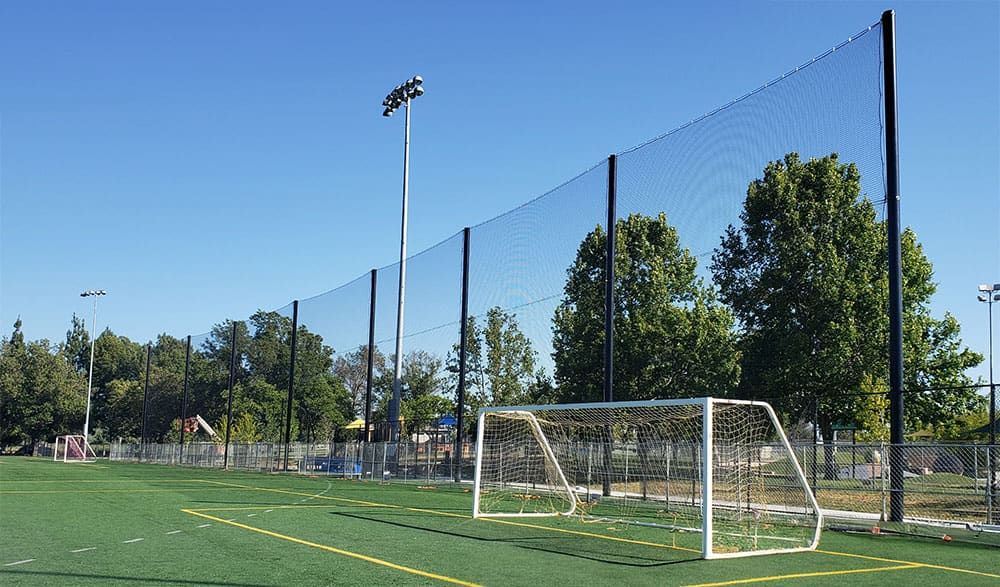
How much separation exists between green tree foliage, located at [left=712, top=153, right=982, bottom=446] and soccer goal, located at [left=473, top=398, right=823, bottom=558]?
7.26 m

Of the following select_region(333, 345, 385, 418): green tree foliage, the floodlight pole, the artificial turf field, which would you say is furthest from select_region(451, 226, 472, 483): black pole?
select_region(333, 345, 385, 418): green tree foliage

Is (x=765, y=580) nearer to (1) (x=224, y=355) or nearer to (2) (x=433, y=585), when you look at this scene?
(2) (x=433, y=585)

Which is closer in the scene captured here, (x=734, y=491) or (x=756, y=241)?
(x=734, y=491)

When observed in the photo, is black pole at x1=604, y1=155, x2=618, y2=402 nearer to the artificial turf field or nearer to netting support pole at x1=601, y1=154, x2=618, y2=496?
netting support pole at x1=601, y1=154, x2=618, y2=496

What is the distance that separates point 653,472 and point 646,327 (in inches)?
556

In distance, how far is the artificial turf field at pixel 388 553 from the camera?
9.31 meters

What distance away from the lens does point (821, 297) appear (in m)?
31.0

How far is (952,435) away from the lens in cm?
2630

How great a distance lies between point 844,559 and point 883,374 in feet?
68.8

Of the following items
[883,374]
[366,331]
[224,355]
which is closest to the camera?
[883,374]

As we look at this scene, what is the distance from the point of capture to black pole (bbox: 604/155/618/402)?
66.8ft

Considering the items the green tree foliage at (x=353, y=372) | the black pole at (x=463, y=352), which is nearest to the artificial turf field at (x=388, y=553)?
the black pole at (x=463, y=352)

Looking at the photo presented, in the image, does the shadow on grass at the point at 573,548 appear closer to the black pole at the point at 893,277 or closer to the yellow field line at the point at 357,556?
the yellow field line at the point at 357,556

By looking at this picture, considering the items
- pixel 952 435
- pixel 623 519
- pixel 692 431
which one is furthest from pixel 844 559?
pixel 952 435
